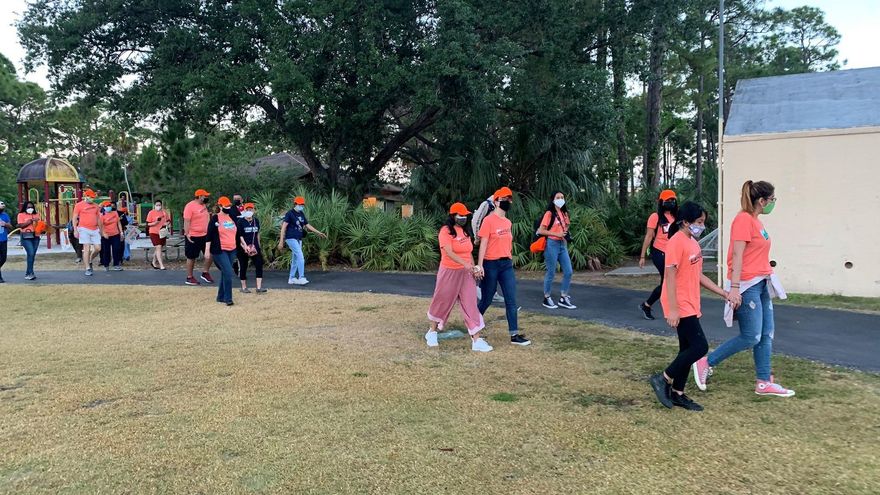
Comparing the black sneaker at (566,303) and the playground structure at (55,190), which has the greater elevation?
the playground structure at (55,190)

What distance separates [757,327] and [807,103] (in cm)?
779

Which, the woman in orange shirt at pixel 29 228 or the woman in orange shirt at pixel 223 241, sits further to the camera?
the woman in orange shirt at pixel 29 228

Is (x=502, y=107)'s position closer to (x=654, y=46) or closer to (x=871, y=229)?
(x=654, y=46)

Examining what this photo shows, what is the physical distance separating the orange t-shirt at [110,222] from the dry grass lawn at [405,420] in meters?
7.22

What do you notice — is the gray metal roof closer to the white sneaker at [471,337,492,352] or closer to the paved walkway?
the paved walkway

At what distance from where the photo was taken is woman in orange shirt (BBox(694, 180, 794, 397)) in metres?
4.69

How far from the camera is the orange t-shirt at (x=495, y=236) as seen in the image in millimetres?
6633

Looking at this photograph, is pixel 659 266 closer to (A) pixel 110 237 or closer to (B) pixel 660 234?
(B) pixel 660 234

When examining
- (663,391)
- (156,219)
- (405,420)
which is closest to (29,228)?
(156,219)

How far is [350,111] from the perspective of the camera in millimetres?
16438

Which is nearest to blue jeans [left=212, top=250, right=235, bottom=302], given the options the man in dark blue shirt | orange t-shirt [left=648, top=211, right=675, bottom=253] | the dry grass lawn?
the man in dark blue shirt

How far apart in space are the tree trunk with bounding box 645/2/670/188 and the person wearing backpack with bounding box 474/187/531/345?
10.8 meters

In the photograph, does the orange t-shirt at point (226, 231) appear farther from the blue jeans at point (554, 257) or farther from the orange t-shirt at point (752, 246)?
the orange t-shirt at point (752, 246)

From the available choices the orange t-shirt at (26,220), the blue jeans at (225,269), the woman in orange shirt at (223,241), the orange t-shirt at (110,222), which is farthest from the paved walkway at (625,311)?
the woman in orange shirt at (223,241)
